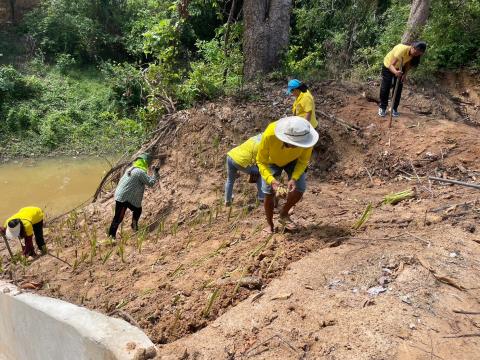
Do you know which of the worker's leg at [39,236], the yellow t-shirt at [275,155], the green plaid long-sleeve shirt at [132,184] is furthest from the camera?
the worker's leg at [39,236]

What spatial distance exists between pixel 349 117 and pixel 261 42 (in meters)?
2.49

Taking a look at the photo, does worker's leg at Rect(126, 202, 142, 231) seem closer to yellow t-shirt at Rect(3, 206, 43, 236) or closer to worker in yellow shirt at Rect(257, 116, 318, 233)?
yellow t-shirt at Rect(3, 206, 43, 236)

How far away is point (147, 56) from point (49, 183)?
6.00 meters

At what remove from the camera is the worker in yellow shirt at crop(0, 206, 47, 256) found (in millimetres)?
5805

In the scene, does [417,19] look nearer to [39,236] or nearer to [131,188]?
[131,188]

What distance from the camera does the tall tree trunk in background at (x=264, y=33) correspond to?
8141mm

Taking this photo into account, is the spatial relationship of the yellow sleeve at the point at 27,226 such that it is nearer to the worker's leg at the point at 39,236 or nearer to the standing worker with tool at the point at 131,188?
the worker's leg at the point at 39,236

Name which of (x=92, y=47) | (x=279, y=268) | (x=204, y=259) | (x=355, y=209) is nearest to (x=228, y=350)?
(x=279, y=268)

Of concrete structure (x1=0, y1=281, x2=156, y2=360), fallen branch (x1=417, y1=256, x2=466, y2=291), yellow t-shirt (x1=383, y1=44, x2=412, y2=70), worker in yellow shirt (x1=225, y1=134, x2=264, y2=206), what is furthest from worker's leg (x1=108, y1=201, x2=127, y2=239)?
yellow t-shirt (x1=383, y1=44, x2=412, y2=70)

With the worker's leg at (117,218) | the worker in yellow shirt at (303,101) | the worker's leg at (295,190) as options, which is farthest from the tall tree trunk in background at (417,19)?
the worker's leg at (117,218)

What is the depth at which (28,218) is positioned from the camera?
19.7 ft

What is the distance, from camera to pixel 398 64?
635 centimetres

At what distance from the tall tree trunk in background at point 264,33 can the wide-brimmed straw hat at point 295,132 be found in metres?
4.68

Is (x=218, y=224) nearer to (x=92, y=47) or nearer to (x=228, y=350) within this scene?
(x=228, y=350)
